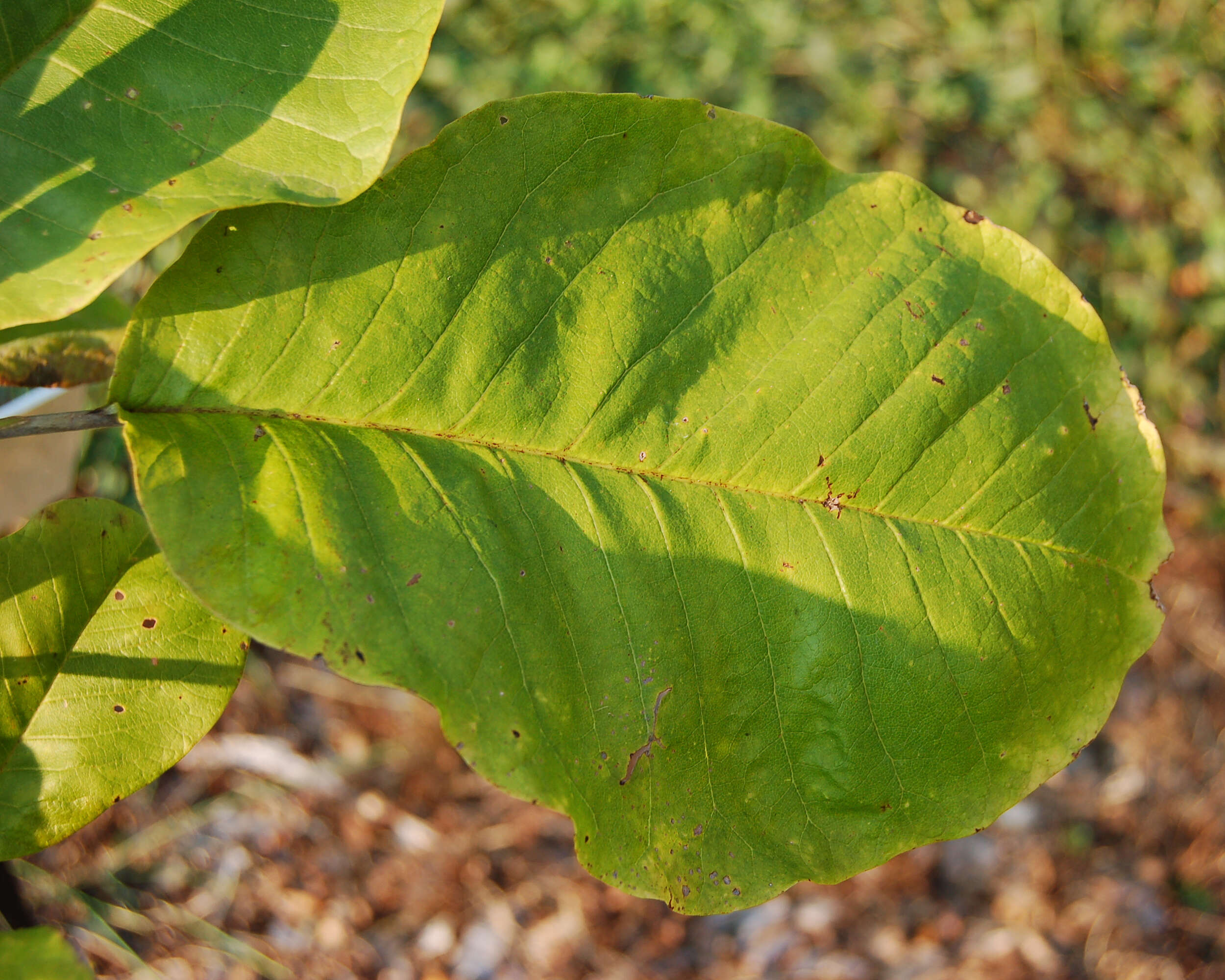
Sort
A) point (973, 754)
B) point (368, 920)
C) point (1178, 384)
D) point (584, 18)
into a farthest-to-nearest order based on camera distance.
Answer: point (584, 18) < point (1178, 384) < point (368, 920) < point (973, 754)

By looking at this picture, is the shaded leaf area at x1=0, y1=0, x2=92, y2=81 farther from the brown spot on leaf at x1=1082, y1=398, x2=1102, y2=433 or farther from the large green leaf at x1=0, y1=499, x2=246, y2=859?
the brown spot on leaf at x1=1082, y1=398, x2=1102, y2=433

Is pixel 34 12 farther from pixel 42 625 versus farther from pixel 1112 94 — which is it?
pixel 1112 94

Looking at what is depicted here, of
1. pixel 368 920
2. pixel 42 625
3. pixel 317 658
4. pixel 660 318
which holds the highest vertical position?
pixel 660 318

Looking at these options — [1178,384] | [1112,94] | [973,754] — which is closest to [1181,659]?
[1178,384]

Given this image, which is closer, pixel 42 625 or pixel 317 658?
pixel 317 658

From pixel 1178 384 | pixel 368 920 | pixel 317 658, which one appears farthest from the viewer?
pixel 1178 384
